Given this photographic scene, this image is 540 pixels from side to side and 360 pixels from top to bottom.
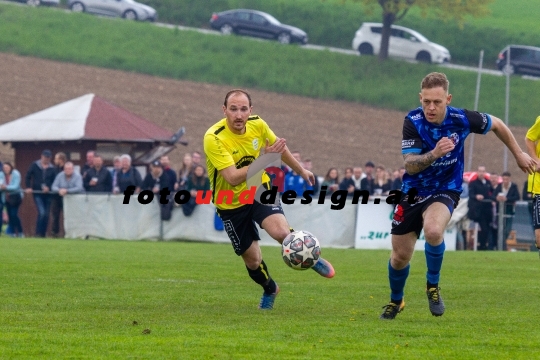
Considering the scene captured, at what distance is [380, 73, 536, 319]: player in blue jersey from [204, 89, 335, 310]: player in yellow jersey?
1005mm

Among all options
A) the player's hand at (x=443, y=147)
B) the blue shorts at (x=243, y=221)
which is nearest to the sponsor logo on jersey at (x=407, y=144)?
the player's hand at (x=443, y=147)

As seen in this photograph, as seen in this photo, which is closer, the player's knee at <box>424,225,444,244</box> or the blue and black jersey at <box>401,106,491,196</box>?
the player's knee at <box>424,225,444,244</box>

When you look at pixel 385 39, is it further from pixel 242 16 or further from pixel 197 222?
pixel 197 222

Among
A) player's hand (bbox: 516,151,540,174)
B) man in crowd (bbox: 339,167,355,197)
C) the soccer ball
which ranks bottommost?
man in crowd (bbox: 339,167,355,197)

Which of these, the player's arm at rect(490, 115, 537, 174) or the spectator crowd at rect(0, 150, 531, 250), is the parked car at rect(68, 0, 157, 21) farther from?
the player's arm at rect(490, 115, 537, 174)

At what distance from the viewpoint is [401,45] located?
58062 mm

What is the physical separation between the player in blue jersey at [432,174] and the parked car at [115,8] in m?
52.1

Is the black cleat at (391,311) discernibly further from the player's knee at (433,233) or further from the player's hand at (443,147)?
the player's hand at (443,147)

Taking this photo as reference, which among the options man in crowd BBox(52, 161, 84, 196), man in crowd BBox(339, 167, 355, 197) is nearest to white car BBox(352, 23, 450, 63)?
man in crowd BBox(339, 167, 355, 197)

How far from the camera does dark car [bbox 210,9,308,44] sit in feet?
193

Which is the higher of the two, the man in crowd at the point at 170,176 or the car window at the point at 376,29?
the car window at the point at 376,29

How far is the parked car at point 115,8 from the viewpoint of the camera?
195 ft

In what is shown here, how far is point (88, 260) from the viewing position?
1628 cm

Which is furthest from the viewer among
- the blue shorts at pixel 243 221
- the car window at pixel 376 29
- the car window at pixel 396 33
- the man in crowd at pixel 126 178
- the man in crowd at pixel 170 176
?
the car window at pixel 376 29
